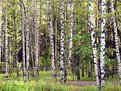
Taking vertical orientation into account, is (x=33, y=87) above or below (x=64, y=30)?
below

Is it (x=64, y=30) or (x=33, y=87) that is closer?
(x=33, y=87)

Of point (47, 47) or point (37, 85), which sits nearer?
point (37, 85)

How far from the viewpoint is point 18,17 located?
145 feet

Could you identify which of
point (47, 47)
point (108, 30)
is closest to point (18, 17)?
point (47, 47)

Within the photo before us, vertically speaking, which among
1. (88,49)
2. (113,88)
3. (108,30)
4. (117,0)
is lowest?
(113,88)

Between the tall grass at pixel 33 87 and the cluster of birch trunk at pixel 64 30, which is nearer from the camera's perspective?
the tall grass at pixel 33 87

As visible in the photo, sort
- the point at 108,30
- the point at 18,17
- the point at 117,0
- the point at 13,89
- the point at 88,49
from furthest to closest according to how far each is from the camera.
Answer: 1. the point at 18,17
2. the point at 108,30
3. the point at 117,0
4. the point at 88,49
5. the point at 13,89

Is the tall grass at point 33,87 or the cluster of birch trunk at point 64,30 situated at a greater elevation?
the cluster of birch trunk at point 64,30

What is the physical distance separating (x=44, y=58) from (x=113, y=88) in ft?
115

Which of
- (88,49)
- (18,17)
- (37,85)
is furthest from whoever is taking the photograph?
(18,17)

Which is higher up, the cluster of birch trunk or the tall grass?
the cluster of birch trunk

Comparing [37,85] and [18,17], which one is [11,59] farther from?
[37,85]

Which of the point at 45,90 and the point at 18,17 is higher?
the point at 18,17

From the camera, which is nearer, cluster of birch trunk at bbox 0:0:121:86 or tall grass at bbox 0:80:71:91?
tall grass at bbox 0:80:71:91
